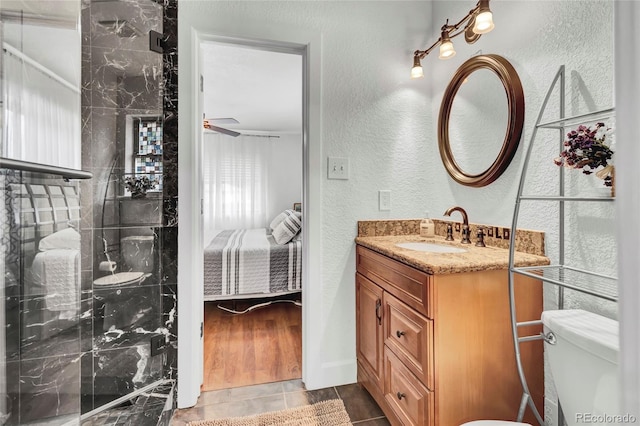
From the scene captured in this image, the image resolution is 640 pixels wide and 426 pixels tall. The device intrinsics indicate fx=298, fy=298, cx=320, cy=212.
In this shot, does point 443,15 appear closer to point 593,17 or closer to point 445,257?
point 593,17

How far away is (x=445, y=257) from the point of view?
126 cm

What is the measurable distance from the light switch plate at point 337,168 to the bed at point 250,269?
1510mm

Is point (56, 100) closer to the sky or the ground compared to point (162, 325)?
closer to the sky

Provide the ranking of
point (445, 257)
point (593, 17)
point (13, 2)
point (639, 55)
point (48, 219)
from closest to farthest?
point (639, 55), point (13, 2), point (48, 219), point (593, 17), point (445, 257)

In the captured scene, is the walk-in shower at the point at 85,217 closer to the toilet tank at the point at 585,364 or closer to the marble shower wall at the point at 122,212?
the marble shower wall at the point at 122,212

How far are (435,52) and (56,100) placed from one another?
81.1 inches

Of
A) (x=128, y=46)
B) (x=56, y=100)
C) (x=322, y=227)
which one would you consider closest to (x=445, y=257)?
(x=322, y=227)

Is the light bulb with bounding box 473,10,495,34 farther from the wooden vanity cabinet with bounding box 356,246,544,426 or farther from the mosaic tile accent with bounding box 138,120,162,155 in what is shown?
the mosaic tile accent with bounding box 138,120,162,155

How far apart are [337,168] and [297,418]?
1.39 meters

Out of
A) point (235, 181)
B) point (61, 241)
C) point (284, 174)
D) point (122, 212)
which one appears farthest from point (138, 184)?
point (284, 174)

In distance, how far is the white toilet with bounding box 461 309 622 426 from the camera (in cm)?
82

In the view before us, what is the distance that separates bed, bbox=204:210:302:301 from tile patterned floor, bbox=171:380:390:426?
4.17 feet

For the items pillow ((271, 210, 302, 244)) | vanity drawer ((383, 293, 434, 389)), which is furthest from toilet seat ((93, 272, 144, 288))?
pillow ((271, 210, 302, 244))

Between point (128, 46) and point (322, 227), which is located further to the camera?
point (322, 227)
